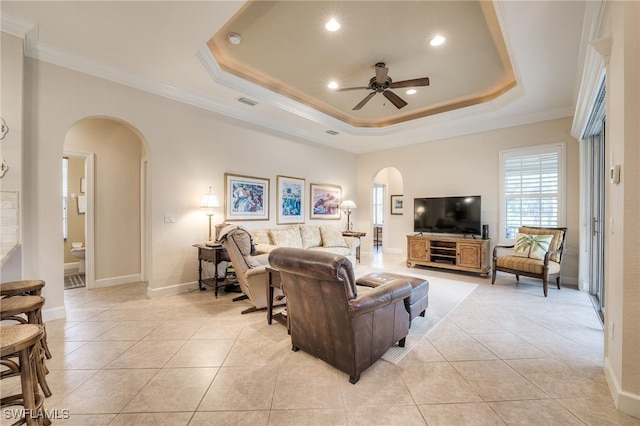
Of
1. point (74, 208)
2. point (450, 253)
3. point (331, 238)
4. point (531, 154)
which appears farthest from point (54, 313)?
point (531, 154)

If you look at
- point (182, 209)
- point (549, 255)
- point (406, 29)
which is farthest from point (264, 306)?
point (549, 255)

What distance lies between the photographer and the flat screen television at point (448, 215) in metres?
5.33

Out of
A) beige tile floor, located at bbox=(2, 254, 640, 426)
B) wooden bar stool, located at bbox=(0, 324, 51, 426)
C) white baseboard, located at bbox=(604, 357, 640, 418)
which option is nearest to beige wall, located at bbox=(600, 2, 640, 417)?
white baseboard, located at bbox=(604, 357, 640, 418)

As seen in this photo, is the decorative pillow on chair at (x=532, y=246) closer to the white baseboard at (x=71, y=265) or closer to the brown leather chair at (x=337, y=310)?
the brown leather chair at (x=337, y=310)

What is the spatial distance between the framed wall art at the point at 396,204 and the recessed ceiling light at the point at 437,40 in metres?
5.41

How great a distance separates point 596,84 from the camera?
271 cm

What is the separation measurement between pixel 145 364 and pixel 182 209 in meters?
2.39

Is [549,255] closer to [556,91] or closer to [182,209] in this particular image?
[556,91]

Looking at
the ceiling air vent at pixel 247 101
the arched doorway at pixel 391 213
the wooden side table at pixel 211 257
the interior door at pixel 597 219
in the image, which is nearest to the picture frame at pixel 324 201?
the arched doorway at pixel 391 213

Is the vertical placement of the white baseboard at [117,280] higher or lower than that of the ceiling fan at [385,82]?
lower

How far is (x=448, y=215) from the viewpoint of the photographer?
5.62 meters

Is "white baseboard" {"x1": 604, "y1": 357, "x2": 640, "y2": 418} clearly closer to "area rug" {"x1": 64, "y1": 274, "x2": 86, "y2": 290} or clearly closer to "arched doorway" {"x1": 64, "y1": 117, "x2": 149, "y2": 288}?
"arched doorway" {"x1": 64, "y1": 117, "x2": 149, "y2": 288}

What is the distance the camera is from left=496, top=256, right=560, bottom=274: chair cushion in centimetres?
405

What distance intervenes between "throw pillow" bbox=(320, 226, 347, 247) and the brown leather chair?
10.8 feet
